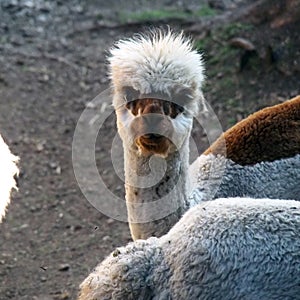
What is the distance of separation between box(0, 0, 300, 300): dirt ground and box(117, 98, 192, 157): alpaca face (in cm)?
162

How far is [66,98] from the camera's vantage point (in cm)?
803

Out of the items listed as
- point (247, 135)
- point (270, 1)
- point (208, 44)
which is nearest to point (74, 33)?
point (208, 44)

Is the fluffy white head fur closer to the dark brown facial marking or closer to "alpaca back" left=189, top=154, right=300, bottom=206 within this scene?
the dark brown facial marking

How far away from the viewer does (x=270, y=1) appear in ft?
26.1

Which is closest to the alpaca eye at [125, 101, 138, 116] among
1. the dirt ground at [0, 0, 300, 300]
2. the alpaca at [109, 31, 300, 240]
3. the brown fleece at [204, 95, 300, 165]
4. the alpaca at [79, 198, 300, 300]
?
the alpaca at [109, 31, 300, 240]

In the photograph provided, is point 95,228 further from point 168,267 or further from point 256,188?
point 168,267

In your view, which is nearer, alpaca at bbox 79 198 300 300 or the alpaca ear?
alpaca at bbox 79 198 300 300

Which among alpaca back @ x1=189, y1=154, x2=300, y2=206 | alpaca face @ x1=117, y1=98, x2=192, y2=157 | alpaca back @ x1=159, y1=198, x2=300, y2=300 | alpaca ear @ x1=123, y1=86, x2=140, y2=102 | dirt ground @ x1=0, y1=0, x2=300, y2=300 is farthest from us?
dirt ground @ x1=0, y1=0, x2=300, y2=300

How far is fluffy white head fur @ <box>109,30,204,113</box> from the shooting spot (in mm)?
3861

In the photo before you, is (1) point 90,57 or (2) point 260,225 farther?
(1) point 90,57

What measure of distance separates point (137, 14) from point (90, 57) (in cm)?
101

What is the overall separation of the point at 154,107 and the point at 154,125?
0.28ft

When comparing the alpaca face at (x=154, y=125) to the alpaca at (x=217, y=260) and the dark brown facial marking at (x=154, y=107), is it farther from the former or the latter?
the alpaca at (x=217, y=260)

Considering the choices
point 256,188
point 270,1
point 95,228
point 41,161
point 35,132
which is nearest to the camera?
point 256,188
